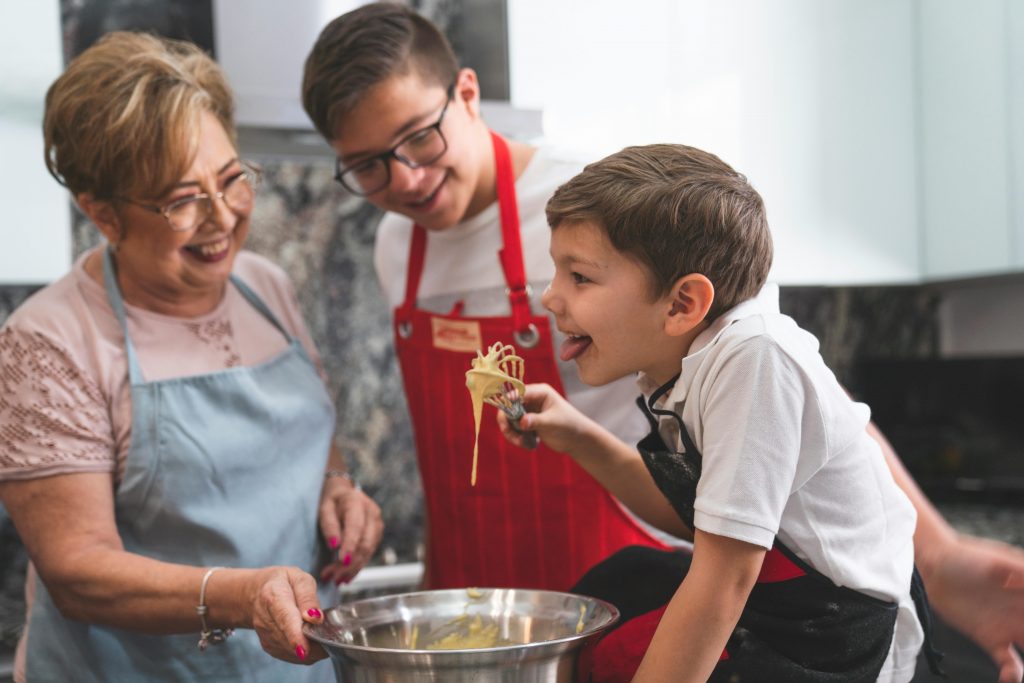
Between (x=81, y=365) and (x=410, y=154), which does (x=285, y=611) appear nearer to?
(x=81, y=365)

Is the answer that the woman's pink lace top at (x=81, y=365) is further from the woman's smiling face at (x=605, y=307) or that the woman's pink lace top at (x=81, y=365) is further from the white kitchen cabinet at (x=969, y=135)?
the white kitchen cabinet at (x=969, y=135)

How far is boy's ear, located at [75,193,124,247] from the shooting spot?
1.35 metres

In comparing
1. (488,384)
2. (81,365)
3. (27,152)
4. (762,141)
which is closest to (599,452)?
(488,384)

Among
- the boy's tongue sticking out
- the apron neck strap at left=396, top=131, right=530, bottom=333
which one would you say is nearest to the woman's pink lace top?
the apron neck strap at left=396, top=131, right=530, bottom=333

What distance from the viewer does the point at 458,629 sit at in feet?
3.55

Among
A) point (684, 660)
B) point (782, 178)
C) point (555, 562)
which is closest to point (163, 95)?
point (555, 562)

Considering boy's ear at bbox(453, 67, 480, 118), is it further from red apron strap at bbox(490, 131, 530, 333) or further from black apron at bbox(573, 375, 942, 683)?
black apron at bbox(573, 375, 942, 683)

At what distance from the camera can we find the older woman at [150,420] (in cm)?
122

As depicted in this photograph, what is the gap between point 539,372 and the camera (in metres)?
1.45

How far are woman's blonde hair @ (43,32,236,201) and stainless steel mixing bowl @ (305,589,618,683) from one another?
24.6 inches

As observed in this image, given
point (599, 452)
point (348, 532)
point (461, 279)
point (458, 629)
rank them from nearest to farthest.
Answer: point (458, 629), point (599, 452), point (348, 532), point (461, 279)

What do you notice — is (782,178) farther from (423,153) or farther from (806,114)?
(423,153)

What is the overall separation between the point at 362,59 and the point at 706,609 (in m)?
0.83

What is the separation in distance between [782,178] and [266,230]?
123cm
